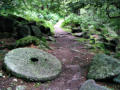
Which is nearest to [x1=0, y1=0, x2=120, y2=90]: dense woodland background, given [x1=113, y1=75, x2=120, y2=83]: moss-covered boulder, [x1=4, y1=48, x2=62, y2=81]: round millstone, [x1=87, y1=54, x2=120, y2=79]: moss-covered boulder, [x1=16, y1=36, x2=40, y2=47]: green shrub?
[x1=16, y1=36, x2=40, y2=47]: green shrub

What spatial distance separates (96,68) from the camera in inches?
158

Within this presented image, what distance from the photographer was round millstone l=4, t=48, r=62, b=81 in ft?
11.2

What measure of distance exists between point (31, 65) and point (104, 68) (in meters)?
2.26

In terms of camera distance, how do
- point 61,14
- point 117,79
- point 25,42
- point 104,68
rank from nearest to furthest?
1. point 117,79
2. point 104,68
3. point 25,42
4. point 61,14

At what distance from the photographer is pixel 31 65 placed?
3924 mm

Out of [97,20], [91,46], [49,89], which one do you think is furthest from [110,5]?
[91,46]

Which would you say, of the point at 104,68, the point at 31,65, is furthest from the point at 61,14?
the point at 104,68

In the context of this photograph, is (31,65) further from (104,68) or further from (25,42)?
(104,68)

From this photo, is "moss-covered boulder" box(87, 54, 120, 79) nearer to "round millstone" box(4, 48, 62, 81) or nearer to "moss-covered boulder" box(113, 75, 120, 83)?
"moss-covered boulder" box(113, 75, 120, 83)

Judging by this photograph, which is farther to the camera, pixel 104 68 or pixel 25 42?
pixel 25 42

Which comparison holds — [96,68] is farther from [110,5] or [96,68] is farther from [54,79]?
[110,5]

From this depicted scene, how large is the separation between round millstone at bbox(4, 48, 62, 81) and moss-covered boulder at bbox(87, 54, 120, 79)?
113 cm

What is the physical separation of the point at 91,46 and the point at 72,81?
4509 mm

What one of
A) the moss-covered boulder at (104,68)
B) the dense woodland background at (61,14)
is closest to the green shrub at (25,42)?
the dense woodland background at (61,14)
